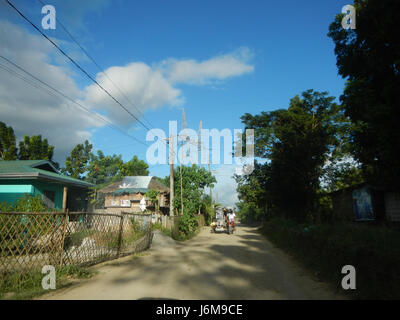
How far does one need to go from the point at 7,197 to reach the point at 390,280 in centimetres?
1622

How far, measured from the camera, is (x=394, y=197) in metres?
16.3

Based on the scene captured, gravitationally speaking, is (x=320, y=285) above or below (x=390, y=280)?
below

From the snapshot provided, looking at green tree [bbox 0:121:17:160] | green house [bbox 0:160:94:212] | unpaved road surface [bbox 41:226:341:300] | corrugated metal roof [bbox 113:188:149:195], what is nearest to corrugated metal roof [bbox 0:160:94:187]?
green house [bbox 0:160:94:212]

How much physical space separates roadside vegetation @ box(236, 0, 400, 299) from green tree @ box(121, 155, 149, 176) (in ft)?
108

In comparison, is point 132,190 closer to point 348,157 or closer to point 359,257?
point 348,157

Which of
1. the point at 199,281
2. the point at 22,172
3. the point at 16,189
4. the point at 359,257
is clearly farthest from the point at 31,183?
the point at 359,257

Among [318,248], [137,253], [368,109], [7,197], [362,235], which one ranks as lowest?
[137,253]

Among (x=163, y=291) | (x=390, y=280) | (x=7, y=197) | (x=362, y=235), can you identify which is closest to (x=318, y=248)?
(x=362, y=235)

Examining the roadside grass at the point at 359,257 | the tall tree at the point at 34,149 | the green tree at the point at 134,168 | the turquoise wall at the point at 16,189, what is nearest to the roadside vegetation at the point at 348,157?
the roadside grass at the point at 359,257

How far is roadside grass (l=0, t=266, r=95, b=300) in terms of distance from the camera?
5086mm

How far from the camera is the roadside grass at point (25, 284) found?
16.7ft

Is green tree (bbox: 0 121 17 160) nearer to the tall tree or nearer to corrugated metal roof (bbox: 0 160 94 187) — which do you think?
the tall tree

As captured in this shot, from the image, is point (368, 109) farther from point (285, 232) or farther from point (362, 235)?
point (362, 235)
